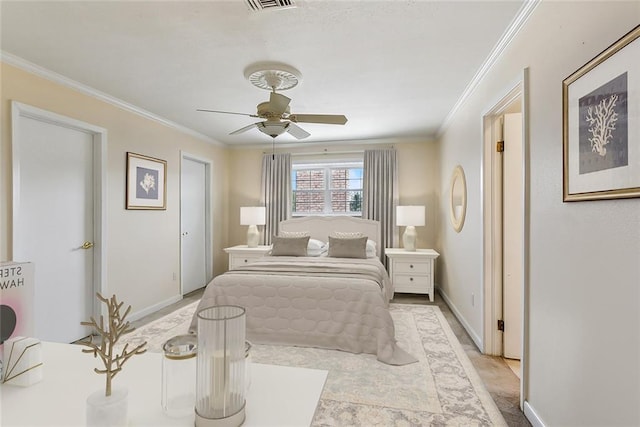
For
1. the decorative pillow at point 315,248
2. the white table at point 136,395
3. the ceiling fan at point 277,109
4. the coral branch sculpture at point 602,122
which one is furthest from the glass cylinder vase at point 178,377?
the decorative pillow at point 315,248

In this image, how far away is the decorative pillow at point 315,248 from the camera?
4.45 meters

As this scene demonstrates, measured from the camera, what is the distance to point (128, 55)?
2.38m

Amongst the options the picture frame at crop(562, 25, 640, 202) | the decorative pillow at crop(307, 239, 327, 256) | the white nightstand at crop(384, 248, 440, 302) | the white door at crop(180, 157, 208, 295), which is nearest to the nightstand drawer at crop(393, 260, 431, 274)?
the white nightstand at crop(384, 248, 440, 302)

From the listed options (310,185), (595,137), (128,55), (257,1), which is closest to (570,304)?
(595,137)

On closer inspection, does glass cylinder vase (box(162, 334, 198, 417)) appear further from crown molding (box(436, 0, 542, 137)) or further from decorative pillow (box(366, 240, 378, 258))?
decorative pillow (box(366, 240, 378, 258))

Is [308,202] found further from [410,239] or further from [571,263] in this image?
[571,263]

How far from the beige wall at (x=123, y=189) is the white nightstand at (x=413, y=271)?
307cm

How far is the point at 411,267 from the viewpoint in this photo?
173 inches

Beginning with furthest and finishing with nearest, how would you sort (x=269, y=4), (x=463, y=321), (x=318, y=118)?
(x=463, y=321), (x=318, y=118), (x=269, y=4)

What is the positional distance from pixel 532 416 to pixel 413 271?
103 inches

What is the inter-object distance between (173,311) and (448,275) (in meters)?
3.58

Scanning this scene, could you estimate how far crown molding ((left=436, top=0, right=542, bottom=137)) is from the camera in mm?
1818

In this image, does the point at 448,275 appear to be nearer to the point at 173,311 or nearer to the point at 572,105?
the point at 572,105

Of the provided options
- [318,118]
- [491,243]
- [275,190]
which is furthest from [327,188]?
[491,243]
